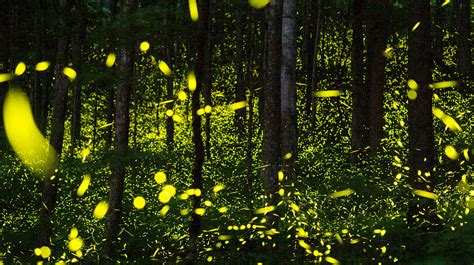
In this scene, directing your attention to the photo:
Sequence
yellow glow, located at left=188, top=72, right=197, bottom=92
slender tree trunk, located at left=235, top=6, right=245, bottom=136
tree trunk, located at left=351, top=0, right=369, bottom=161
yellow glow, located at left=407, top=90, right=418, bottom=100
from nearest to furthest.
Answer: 1. yellow glow, located at left=188, top=72, right=197, bottom=92
2. yellow glow, located at left=407, top=90, right=418, bottom=100
3. tree trunk, located at left=351, top=0, right=369, bottom=161
4. slender tree trunk, located at left=235, top=6, right=245, bottom=136

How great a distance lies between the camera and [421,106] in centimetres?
788

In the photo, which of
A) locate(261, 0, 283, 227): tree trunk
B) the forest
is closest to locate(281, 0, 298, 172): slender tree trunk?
the forest

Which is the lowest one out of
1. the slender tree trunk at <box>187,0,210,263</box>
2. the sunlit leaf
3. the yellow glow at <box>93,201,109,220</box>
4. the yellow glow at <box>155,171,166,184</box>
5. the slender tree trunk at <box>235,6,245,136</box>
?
the yellow glow at <box>93,201,109,220</box>

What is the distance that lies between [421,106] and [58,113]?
6.20 meters

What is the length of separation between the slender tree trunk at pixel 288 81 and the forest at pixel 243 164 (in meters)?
0.03

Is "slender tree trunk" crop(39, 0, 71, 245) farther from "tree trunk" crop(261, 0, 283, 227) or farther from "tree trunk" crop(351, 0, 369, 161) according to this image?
"tree trunk" crop(351, 0, 369, 161)

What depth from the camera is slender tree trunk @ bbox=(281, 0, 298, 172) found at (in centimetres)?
1210

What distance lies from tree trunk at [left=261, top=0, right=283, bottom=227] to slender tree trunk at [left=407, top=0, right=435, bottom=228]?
2109 mm

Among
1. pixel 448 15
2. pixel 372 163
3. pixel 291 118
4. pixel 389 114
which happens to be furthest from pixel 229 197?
pixel 448 15

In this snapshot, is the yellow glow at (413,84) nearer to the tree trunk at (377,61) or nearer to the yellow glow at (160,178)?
the tree trunk at (377,61)

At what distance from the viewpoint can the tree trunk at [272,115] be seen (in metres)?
8.91

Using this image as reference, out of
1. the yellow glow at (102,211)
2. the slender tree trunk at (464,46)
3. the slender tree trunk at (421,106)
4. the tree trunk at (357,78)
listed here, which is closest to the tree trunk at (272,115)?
the slender tree trunk at (421,106)

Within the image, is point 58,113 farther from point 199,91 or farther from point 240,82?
point 240,82

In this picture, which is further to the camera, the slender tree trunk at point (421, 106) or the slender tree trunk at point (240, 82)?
the slender tree trunk at point (240, 82)
